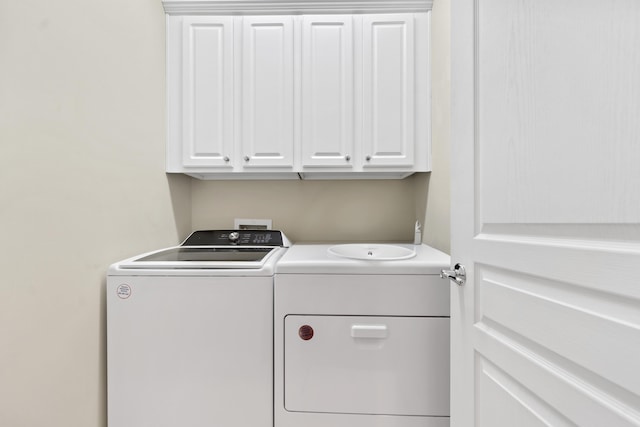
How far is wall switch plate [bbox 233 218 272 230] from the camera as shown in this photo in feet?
6.27

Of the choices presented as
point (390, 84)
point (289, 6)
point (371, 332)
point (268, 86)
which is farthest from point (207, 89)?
point (371, 332)

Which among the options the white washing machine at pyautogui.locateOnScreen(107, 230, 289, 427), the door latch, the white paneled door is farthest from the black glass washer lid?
the white paneled door

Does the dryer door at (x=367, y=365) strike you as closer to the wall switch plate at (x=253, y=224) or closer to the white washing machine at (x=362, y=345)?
the white washing machine at (x=362, y=345)

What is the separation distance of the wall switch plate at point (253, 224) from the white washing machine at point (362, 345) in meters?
0.80

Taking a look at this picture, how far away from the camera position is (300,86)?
1.62 metres

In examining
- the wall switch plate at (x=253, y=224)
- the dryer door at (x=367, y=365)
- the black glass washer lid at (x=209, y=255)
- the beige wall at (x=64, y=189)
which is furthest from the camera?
the wall switch plate at (x=253, y=224)

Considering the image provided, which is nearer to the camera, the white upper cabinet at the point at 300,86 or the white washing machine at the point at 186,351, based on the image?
the white washing machine at the point at 186,351

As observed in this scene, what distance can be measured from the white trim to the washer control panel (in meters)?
1.27

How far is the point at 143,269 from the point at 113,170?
44 cm

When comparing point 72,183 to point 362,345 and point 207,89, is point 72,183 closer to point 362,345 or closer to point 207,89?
point 207,89

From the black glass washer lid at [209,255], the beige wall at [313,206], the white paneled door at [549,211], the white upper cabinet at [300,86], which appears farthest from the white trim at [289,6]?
the black glass washer lid at [209,255]

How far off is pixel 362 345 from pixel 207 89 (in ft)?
5.11

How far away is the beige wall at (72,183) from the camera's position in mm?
845

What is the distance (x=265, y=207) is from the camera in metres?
1.94
